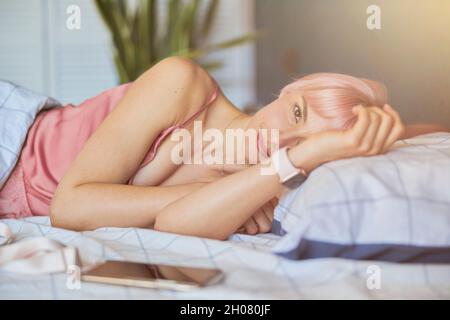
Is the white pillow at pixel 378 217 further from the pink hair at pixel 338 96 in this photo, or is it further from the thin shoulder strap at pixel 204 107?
the thin shoulder strap at pixel 204 107

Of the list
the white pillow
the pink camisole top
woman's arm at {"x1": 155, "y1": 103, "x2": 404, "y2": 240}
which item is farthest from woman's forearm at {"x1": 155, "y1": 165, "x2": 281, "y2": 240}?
the pink camisole top

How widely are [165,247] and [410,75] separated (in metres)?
0.60

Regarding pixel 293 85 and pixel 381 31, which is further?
pixel 381 31

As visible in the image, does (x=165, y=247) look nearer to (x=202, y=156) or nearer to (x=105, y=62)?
(x=202, y=156)

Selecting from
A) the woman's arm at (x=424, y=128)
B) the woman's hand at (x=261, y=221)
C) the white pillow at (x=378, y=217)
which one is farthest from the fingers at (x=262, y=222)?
the woman's arm at (x=424, y=128)

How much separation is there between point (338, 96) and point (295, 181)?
148 mm

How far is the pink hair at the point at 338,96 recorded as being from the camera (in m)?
0.89

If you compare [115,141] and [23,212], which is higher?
[115,141]

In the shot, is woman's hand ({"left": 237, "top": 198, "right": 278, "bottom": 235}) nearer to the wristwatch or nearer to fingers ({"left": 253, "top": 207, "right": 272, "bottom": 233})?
fingers ({"left": 253, "top": 207, "right": 272, "bottom": 233})

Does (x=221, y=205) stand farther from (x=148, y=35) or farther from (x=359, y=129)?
(x=148, y=35)

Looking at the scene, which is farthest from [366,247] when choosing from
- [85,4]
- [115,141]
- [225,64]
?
[85,4]

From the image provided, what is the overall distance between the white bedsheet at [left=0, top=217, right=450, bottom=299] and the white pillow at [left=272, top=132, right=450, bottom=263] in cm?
3

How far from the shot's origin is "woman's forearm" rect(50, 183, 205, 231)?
955 mm

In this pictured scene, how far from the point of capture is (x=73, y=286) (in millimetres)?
706
